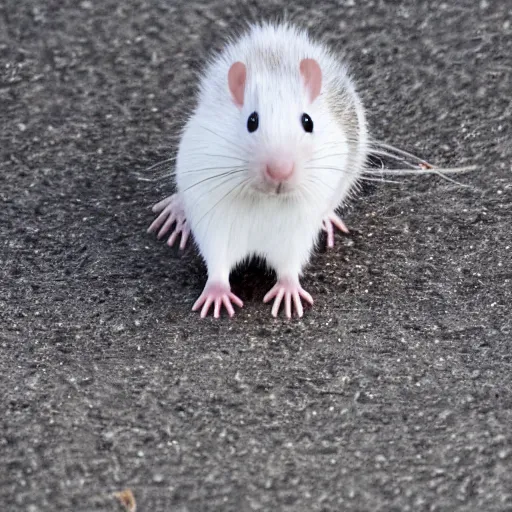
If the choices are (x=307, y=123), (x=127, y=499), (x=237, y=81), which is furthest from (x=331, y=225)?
(x=127, y=499)

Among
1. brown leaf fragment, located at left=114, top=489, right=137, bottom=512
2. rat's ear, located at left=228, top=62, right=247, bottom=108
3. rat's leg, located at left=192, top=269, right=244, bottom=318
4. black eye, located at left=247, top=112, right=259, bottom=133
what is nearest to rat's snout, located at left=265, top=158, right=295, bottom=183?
black eye, located at left=247, top=112, right=259, bottom=133

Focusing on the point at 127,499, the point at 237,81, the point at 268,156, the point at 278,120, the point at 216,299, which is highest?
the point at 237,81

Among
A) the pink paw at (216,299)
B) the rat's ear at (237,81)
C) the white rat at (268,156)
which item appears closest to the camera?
the white rat at (268,156)

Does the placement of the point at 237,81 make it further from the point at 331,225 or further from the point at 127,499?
the point at 127,499

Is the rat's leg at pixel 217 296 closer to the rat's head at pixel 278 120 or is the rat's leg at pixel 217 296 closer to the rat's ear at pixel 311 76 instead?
the rat's head at pixel 278 120

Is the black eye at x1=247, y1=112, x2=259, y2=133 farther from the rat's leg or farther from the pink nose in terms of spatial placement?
the rat's leg

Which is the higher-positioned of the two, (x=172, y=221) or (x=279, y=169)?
(x=172, y=221)

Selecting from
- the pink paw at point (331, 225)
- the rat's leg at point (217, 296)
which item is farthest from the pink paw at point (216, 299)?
the pink paw at point (331, 225)
